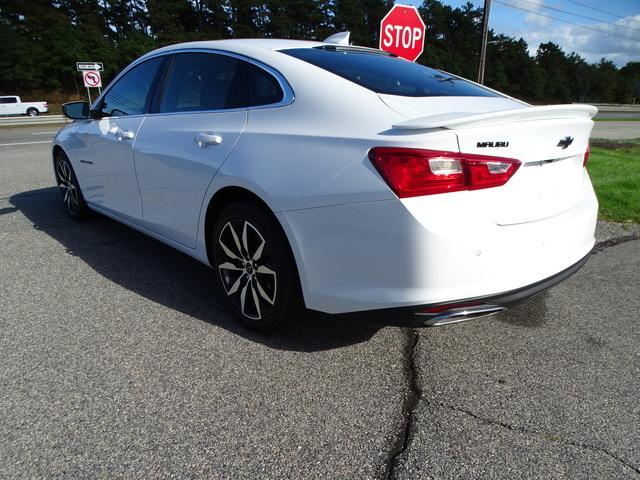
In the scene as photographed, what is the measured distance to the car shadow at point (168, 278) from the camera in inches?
103

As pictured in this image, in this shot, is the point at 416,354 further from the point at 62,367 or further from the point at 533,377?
the point at 62,367

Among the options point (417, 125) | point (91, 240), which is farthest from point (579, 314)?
point (91, 240)

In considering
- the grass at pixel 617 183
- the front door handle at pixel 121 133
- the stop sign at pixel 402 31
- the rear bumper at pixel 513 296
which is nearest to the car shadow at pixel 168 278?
the rear bumper at pixel 513 296

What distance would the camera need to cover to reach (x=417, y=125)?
1850mm

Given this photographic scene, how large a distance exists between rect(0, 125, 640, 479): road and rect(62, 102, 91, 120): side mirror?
1.67 meters

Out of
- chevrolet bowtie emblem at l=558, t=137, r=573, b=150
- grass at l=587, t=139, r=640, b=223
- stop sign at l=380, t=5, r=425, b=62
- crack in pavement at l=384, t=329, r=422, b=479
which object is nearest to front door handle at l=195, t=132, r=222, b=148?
crack in pavement at l=384, t=329, r=422, b=479

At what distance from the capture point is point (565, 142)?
2201 mm

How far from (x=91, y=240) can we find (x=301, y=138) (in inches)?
119

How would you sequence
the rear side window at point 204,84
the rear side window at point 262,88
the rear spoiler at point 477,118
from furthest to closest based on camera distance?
1. the rear side window at point 204,84
2. the rear side window at point 262,88
3. the rear spoiler at point 477,118

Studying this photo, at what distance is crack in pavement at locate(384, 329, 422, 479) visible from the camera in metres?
1.76

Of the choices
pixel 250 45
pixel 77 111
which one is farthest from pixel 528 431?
pixel 77 111

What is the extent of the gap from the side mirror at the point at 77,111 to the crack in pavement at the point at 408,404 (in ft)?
11.5

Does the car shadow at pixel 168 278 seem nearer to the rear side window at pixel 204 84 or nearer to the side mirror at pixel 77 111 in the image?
the side mirror at pixel 77 111

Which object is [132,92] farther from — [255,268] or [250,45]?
[255,268]
